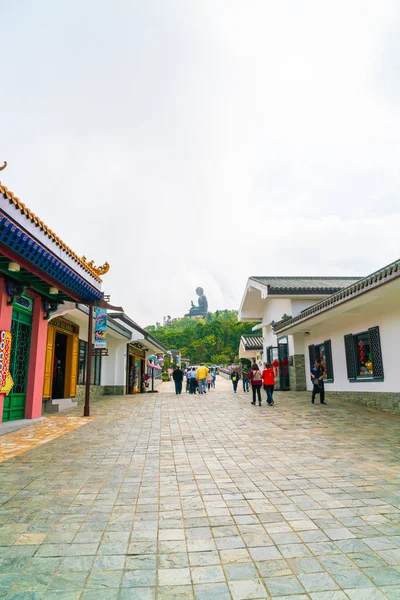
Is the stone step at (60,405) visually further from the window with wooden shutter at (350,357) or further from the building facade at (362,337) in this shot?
the window with wooden shutter at (350,357)

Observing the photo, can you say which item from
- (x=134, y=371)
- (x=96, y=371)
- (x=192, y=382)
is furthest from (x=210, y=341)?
(x=96, y=371)

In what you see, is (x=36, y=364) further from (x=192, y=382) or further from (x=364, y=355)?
(x=192, y=382)

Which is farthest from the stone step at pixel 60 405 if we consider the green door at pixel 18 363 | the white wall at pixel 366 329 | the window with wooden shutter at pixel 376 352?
the window with wooden shutter at pixel 376 352

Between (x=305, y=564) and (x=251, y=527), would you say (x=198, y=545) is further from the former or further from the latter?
(x=305, y=564)

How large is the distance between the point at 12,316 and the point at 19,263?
2.16 metres

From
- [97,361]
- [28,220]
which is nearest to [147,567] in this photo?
[28,220]

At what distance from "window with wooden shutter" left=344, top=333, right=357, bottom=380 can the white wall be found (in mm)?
215

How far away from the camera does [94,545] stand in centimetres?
311

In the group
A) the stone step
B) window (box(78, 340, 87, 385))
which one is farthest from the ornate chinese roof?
window (box(78, 340, 87, 385))

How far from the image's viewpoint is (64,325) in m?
13.1

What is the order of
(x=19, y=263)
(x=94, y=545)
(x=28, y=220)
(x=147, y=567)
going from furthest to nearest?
(x=19, y=263)
(x=28, y=220)
(x=94, y=545)
(x=147, y=567)

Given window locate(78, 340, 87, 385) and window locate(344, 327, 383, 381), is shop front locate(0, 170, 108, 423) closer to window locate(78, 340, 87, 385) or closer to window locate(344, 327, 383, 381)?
window locate(78, 340, 87, 385)

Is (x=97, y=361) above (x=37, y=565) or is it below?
above

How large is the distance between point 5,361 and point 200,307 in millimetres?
109516
